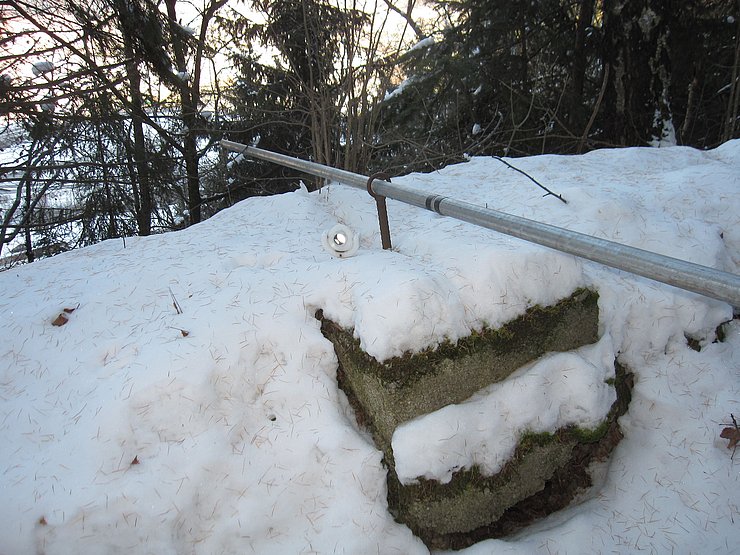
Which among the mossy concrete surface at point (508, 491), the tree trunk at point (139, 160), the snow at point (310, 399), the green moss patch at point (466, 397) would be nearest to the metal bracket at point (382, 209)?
the snow at point (310, 399)

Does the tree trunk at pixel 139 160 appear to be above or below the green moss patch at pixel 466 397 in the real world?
above

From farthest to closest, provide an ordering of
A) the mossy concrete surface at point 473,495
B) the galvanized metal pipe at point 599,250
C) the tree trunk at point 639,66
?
the tree trunk at point 639,66 → the mossy concrete surface at point 473,495 → the galvanized metal pipe at point 599,250

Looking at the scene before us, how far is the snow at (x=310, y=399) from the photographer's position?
6.31 feet

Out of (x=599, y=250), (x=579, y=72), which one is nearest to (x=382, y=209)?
(x=599, y=250)

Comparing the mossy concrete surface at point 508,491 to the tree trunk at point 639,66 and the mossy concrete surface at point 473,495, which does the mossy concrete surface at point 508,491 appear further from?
the tree trunk at point 639,66

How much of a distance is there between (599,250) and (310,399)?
4.97 feet

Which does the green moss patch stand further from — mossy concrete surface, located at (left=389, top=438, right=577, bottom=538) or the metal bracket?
the metal bracket

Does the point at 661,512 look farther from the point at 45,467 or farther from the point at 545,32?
the point at 545,32

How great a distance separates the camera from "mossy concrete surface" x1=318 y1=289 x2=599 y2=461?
2.10 m

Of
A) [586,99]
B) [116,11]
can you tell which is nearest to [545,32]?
[586,99]

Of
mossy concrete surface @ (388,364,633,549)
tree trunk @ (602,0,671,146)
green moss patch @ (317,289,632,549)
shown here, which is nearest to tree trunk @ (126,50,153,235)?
green moss patch @ (317,289,632,549)

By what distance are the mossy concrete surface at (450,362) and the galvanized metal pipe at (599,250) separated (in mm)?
550

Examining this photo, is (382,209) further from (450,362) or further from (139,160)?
(139,160)

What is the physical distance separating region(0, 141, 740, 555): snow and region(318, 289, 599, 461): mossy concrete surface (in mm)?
64
